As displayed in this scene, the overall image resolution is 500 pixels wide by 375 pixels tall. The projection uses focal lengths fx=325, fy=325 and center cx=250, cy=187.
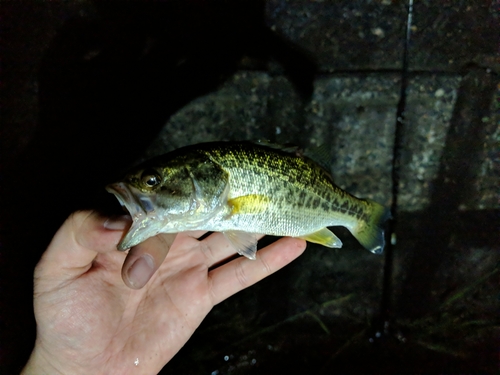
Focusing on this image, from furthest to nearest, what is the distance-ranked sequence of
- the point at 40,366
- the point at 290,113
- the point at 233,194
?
1. the point at 290,113
2. the point at 40,366
3. the point at 233,194

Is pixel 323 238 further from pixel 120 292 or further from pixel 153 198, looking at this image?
pixel 120 292

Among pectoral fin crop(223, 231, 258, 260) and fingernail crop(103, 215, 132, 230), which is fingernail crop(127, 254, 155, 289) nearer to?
fingernail crop(103, 215, 132, 230)

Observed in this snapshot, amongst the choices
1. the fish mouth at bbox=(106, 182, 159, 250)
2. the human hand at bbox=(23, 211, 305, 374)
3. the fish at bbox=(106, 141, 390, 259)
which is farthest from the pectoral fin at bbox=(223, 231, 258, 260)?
the fish mouth at bbox=(106, 182, 159, 250)

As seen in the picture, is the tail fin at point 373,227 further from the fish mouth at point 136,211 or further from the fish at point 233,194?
the fish mouth at point 136,211

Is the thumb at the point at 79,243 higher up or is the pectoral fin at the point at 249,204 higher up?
the pectoral fin at the point at 249,204

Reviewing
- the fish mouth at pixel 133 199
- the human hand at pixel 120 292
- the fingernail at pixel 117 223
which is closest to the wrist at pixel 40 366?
the human hand at pixel 120 292

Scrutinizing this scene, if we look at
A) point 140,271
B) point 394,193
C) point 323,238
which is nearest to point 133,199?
point 140,271

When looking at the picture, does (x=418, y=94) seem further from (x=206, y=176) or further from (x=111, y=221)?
(x=111, y=221)
